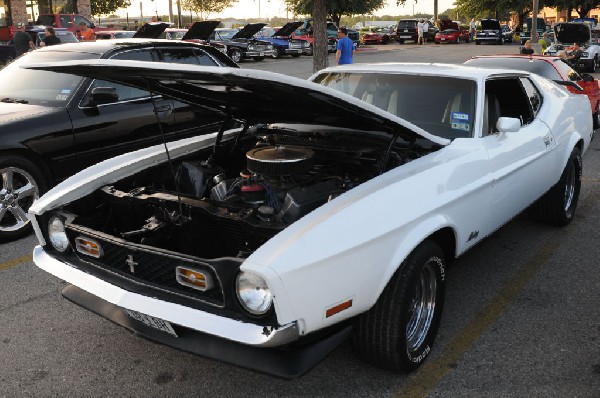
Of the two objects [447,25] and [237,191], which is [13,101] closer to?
[237,191]

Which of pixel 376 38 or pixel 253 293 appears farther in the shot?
pixel 376 38

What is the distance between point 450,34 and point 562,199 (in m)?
37.8

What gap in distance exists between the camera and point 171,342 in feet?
8.41

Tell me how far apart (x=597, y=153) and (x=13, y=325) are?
7762mm

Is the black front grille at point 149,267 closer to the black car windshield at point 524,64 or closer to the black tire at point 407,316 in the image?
the black tire at point 407,316

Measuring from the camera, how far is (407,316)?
2.80m

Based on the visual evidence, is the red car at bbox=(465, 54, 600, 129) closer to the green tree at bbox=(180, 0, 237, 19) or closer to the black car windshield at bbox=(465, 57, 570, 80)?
the black car windshield at bbox=(465, 57, 570, 80)

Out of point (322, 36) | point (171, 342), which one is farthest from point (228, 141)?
point (322, 36)

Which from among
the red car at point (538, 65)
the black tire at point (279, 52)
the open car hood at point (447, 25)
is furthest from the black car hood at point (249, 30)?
the open car hood at point (447, 25)

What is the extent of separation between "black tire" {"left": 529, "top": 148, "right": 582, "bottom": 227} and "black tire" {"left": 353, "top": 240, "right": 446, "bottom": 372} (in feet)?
7.44

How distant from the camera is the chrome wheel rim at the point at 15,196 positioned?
494cm

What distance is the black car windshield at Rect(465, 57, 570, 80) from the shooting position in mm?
8500

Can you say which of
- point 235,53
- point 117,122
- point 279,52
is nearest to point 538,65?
point 117,122

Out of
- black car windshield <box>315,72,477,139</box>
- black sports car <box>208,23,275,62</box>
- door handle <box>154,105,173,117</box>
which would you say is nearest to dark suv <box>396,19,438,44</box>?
black sports car <box>208,23,275,62</box>
